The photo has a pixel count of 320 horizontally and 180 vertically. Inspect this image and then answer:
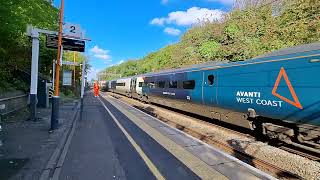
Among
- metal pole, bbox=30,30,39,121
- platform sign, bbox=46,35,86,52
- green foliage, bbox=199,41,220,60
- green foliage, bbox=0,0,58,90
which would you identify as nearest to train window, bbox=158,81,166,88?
green foliage, bbox=0,0,58,90

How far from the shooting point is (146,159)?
915cm

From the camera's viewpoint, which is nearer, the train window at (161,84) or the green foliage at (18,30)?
the green foliage at (18,30)

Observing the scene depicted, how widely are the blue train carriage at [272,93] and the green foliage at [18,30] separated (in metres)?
9.42

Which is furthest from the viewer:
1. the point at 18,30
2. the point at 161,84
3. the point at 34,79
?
the point at 161,84

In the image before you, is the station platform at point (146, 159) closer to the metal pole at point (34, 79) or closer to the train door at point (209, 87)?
the metal pole at point (34, 79)

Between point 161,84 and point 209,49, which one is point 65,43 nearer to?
point 161,84

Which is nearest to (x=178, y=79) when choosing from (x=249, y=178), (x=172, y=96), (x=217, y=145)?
(x=172, y=96)

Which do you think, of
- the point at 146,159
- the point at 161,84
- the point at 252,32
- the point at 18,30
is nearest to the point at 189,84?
the point at 161,84

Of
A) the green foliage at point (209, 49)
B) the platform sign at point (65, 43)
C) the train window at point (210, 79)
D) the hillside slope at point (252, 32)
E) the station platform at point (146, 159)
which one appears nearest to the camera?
the station platform at point (146, 159)

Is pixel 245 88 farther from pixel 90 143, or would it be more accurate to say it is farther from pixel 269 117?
pixel 90 143

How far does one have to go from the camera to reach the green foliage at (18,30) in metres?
14.1

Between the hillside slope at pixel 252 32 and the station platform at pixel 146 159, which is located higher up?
the hillside slope at pixel 252 32

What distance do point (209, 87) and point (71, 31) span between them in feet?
23.6

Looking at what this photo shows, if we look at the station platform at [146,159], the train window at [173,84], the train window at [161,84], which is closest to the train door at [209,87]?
the station platform at [146,159]
